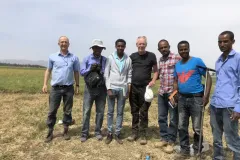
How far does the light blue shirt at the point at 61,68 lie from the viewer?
5.98 meters

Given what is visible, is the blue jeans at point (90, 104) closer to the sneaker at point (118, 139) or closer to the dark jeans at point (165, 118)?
the sneaker at point (118, 139)

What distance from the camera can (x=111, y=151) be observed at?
18.9 ft

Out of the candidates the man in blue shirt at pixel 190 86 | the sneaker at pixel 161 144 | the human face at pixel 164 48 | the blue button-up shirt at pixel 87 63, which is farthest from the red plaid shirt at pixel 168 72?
the blue button-up shirt at pixel 87 63

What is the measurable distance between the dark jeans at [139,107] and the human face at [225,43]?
2360 millimetres

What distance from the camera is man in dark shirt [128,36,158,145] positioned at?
5930 mm

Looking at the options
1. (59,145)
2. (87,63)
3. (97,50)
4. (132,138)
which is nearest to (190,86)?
(132,138)

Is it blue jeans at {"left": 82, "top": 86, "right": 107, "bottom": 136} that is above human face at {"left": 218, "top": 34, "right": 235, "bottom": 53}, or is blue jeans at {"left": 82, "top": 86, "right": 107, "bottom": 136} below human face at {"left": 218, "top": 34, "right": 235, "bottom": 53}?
below

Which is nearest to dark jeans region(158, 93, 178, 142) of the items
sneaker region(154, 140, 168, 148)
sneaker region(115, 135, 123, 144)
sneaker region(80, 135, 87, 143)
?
sneaker region(154, 140, 168, 148)

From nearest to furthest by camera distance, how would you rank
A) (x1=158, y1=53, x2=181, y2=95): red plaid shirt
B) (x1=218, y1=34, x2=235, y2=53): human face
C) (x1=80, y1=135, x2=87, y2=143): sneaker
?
1. (x1=218, y1=34, x2=235, y2=53): human face
2. (x1=158, y1=53, x2=181, y2=95): red plaid shirt
3. (x1=80, y1=135, x2=87, y2=143): sneaker

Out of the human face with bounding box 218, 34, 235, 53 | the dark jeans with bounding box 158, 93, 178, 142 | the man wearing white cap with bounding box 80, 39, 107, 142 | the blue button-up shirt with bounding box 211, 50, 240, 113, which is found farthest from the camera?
the man wearing white cap with bounding box 80, 39, 107, 142

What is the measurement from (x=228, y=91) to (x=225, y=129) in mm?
706

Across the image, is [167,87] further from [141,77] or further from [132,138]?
[132,138]

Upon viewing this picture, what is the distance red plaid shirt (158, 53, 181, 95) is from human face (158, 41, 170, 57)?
0.37 ft

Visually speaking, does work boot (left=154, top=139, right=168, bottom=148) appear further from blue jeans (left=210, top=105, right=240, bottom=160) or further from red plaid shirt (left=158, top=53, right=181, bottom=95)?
blue jeans (left=210, top=105, right=240, bottom=160)
